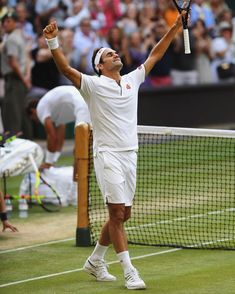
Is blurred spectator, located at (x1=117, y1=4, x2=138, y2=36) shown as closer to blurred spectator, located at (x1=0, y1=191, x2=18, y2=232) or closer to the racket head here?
blurred spectator, located at (x1=0, y1=191, x2=18, y2=232)

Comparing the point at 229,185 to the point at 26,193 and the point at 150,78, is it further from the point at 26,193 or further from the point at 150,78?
the point at 150,78

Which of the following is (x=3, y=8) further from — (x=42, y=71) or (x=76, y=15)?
(x=76, y=15)

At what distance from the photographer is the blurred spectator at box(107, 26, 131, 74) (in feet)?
73.4

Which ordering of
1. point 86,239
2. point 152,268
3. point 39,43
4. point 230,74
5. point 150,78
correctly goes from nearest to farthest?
1. point 152,268
2. point 86,239
3. point 39,43
4. point 150,78
5. point 230,74

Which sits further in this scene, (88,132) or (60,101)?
(60,101)

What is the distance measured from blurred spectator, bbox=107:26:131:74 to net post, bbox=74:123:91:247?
10.6 meters

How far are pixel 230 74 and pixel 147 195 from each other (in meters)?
11.7

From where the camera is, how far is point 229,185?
14.9 meters

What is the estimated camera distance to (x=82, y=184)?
11867 mm

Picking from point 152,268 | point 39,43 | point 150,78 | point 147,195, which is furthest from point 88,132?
point 150,78

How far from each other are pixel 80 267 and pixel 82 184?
1321mm

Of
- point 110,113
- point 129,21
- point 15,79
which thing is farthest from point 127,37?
point 110,113

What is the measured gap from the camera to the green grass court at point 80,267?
31.9 feet

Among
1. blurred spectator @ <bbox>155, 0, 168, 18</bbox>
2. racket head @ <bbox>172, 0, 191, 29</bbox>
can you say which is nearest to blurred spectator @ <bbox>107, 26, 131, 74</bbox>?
blurred spectator @ <bbox>155, 0, 168, 18</bbox>
